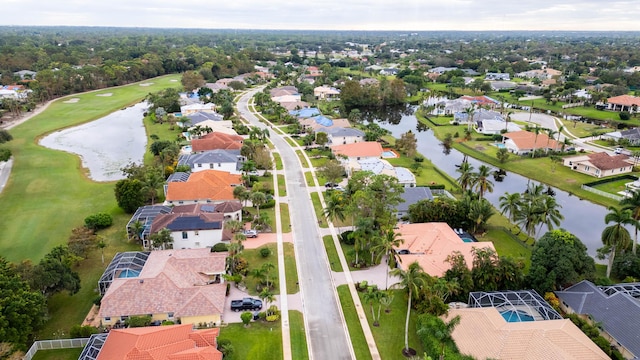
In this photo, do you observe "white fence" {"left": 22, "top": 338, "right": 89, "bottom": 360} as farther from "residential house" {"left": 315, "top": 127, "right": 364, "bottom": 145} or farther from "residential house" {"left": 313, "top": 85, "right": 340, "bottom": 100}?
"residential house" {"left": 313, "top": 85, "right": 340, "bottom": 100}

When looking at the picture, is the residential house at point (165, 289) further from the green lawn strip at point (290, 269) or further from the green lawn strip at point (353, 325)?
the green lawn strip at point (353, 325)

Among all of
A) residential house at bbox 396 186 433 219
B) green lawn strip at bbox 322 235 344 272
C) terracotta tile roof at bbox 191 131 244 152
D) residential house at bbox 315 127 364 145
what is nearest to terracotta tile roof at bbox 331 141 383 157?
residential house at bbox 315 127 364 145

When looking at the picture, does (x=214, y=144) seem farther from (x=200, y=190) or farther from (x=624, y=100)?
(x=624, y=100)

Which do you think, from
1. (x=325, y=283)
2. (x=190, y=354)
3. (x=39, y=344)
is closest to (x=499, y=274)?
(x=325, y=283)

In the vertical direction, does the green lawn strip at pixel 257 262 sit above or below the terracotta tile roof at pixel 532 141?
below

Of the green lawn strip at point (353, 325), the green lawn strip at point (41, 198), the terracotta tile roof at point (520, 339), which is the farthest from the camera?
the green lawn strip at point (41, 198)

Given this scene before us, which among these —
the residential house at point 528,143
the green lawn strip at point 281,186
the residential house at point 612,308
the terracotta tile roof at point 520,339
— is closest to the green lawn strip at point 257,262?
the green lawn strip at point 281,186
